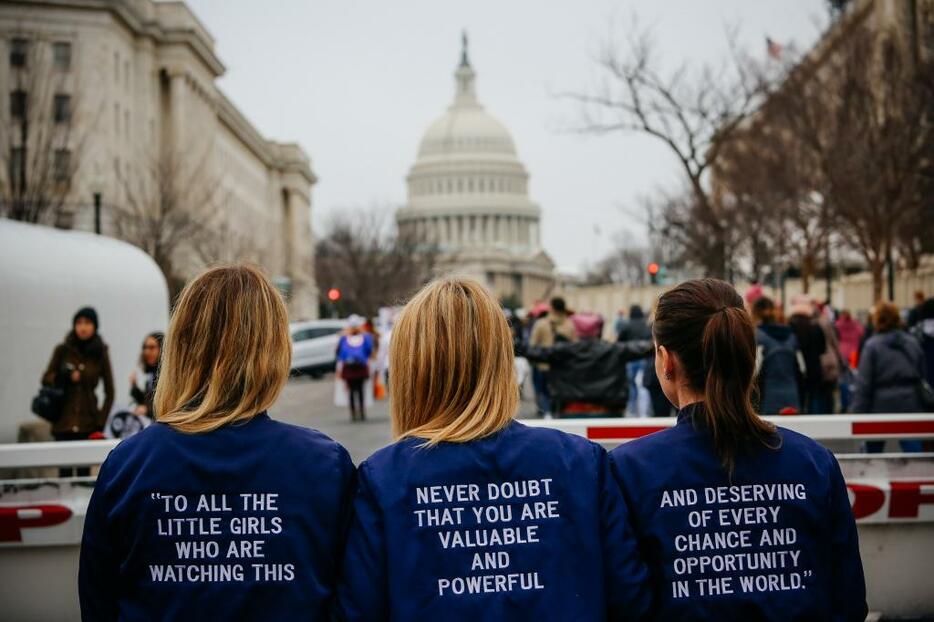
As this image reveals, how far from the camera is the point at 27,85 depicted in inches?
1074

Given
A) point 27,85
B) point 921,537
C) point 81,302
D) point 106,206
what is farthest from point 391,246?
Answer: point 921,537

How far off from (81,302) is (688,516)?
11.1 metres

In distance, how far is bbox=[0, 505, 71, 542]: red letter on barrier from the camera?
5312mm

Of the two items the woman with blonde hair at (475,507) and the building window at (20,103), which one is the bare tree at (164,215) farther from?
the woman with blonde hair at (475,507)

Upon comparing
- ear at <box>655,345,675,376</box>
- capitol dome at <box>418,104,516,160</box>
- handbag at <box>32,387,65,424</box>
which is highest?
capitol dome at <box>418,104,516,160</box>

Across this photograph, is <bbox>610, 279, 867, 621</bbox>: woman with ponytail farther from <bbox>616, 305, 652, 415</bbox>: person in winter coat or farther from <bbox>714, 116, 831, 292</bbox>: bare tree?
<bbox>714, 116, 831, 292</bbox>: bare tree

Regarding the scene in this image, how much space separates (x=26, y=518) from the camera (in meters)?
Answer: 5.32

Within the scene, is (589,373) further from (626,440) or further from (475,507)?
(475,507)

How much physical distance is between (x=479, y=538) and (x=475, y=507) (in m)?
0.08

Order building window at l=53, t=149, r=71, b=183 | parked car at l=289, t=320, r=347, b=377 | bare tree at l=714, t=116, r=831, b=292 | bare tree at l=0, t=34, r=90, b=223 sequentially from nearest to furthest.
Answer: bare tree at l=0, t=34, r=90, b=223
building window at l=53, t=149, r=71, b=183
bare tree at l=714, t=116, r=831, b=292
parked car at l=289, t=320, r=347, b=377

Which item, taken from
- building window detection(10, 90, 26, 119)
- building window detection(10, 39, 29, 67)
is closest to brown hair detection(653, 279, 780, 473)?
building window detection(10, 90, 26, 119)

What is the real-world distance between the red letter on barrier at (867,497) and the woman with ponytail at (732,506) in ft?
8.06

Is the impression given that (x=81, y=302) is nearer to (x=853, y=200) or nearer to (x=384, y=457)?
(x=384, y=457)

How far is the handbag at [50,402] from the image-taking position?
30.3ft
